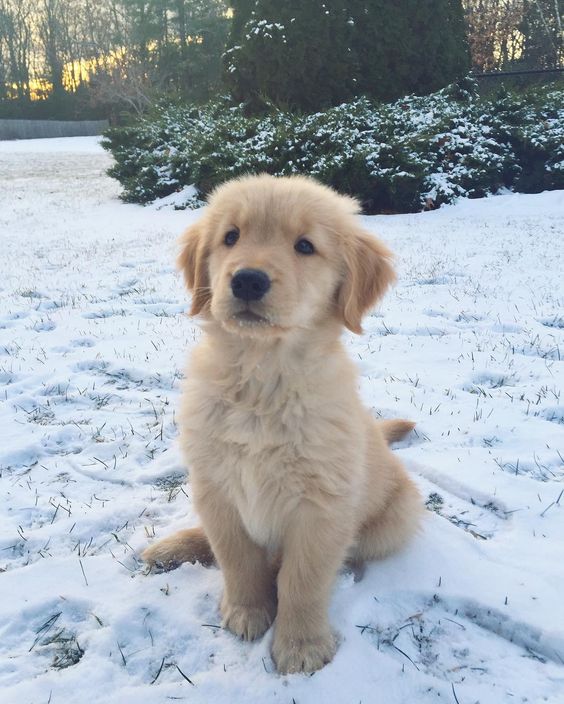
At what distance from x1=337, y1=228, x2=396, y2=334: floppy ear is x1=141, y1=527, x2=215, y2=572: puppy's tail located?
102 cm

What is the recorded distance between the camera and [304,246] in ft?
6.79

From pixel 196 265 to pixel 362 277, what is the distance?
0.65 meters

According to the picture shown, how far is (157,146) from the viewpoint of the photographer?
12773 mm

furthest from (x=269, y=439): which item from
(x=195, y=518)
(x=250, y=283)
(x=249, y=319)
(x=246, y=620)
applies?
(x=195, y=518)

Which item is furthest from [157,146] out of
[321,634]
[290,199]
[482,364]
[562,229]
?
[321,634]

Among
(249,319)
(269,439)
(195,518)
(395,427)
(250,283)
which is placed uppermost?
(250,283)

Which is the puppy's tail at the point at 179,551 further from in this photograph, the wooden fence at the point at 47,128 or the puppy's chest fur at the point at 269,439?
the wooden fence at the point at 47,128

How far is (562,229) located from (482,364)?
5.27 m

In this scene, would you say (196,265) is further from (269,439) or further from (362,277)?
(269,439)

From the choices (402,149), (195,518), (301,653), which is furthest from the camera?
(402,149)

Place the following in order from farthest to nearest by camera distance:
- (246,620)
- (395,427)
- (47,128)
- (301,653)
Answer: (47,128), (395,427), (246,620), (301,653)

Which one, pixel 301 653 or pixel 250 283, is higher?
pixel 250 283

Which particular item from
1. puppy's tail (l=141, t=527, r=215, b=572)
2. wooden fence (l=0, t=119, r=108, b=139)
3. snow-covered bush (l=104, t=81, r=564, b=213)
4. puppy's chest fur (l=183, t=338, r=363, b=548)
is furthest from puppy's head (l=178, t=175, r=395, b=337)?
wooden fence (l=0, t=119, r=108, b=139)

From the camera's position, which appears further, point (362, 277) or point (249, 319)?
point (362, 277)
